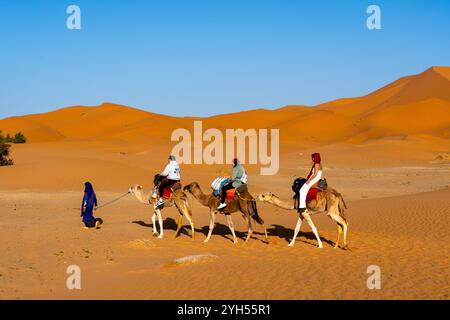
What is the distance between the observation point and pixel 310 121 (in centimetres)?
11225

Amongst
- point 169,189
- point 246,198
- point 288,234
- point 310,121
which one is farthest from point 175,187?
point 310,121

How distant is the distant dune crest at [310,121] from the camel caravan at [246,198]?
242 ft

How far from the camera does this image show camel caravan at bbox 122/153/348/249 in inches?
543

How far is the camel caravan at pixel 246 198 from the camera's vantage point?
13.8 meters

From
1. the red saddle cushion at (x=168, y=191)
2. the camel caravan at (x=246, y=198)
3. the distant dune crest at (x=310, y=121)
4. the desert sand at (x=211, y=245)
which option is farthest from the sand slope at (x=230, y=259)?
the distant dune crest at (x=310, y=121)

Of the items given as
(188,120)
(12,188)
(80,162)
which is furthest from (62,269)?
(188,120)

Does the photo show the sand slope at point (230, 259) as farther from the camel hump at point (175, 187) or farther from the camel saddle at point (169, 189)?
the camel hump at point (175, 187)

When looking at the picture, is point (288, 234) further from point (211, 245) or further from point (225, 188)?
point (225, 188)

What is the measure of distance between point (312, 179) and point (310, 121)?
100 metres

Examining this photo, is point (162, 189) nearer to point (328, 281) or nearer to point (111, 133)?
point (328, 281)

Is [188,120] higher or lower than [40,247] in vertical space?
higher

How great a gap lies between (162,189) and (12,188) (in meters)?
15.9

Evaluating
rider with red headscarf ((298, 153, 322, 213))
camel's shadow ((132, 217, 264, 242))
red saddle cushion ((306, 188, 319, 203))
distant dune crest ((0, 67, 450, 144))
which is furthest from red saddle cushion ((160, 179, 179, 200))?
distant dune crest ((0, 67, 450, 144))
